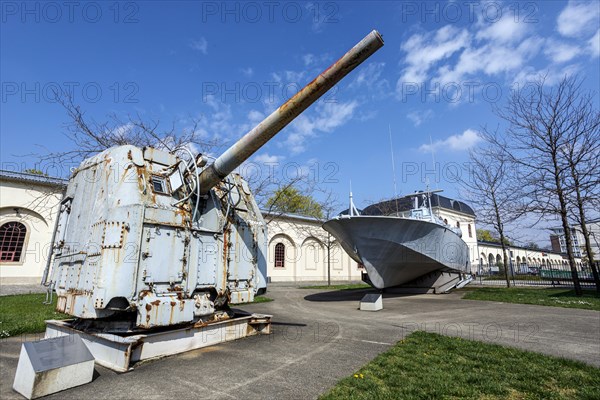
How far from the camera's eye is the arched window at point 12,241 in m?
18.1

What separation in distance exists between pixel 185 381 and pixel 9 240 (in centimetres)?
2131

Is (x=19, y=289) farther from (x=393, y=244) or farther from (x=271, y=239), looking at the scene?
(x=393, y=244)

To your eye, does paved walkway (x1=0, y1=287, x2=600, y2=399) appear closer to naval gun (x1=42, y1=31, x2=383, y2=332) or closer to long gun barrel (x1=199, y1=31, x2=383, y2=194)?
naval gun (x1=42, y1=31, x2=383, y2=332)

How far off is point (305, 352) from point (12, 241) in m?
21.5

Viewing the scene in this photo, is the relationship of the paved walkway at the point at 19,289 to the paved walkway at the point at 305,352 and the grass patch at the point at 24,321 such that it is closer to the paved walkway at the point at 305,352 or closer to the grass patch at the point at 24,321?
the grass patch at the point at 24,321

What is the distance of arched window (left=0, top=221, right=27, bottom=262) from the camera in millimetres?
18109

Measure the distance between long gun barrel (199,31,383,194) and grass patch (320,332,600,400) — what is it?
337cm

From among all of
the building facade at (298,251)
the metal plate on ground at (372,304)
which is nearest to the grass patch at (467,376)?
the metal plate on ground at (372,304)

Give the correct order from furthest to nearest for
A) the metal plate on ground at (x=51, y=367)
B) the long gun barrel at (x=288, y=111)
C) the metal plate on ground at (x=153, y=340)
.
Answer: the metal plate on ground at (x=153, y=340), the long gun barrel at (x=288, y=111), the metal plate on ground at (x=51, y=367)

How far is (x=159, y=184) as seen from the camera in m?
5.12

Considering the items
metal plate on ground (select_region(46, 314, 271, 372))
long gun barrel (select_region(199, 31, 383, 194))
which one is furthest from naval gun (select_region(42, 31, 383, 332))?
metal plate on ground (select_region(46, 314, 271, 372))

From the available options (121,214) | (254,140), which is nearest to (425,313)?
(254,140)

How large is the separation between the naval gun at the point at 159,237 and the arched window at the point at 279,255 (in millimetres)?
22603

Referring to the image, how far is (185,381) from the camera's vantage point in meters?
3.60
